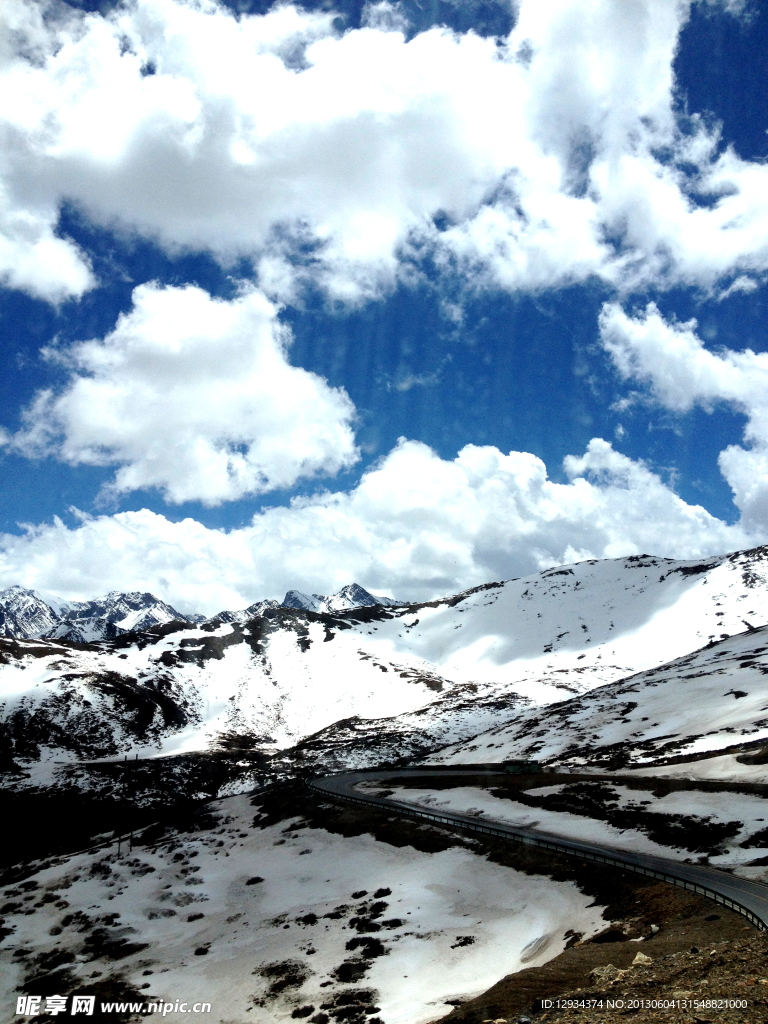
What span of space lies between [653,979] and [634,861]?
23746mm

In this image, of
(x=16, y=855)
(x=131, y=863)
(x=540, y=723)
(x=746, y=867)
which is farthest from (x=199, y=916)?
(x=540, y=723)

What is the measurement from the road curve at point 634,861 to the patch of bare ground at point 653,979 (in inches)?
60.5

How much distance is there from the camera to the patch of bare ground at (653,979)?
52.1ft

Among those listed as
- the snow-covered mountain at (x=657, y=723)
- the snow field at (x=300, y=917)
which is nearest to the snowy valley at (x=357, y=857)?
the snow field at (x=300, y=917)

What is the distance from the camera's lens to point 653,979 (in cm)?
1880

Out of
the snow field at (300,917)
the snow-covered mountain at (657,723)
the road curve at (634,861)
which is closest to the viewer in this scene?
the road curve at (634,861)

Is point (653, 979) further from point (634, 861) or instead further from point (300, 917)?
point (300, 917)

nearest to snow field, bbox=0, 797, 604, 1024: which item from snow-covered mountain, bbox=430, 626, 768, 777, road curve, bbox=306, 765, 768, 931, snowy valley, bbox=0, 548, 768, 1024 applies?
snowy valley, bbox=0, 548, 768, 1024

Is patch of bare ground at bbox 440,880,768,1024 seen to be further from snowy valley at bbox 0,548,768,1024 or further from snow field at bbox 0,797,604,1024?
snow field at bbox 0,797,604,1024

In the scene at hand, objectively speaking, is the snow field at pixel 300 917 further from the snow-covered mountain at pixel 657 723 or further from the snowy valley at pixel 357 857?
the snow-covered mountain at pixel 657 723

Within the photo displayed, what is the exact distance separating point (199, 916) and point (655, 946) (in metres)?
36.6

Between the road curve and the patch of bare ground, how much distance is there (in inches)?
60.5

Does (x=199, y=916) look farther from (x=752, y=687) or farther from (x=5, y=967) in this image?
(x=752, y=687)

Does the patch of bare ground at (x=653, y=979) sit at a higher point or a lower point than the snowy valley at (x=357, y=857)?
higher
